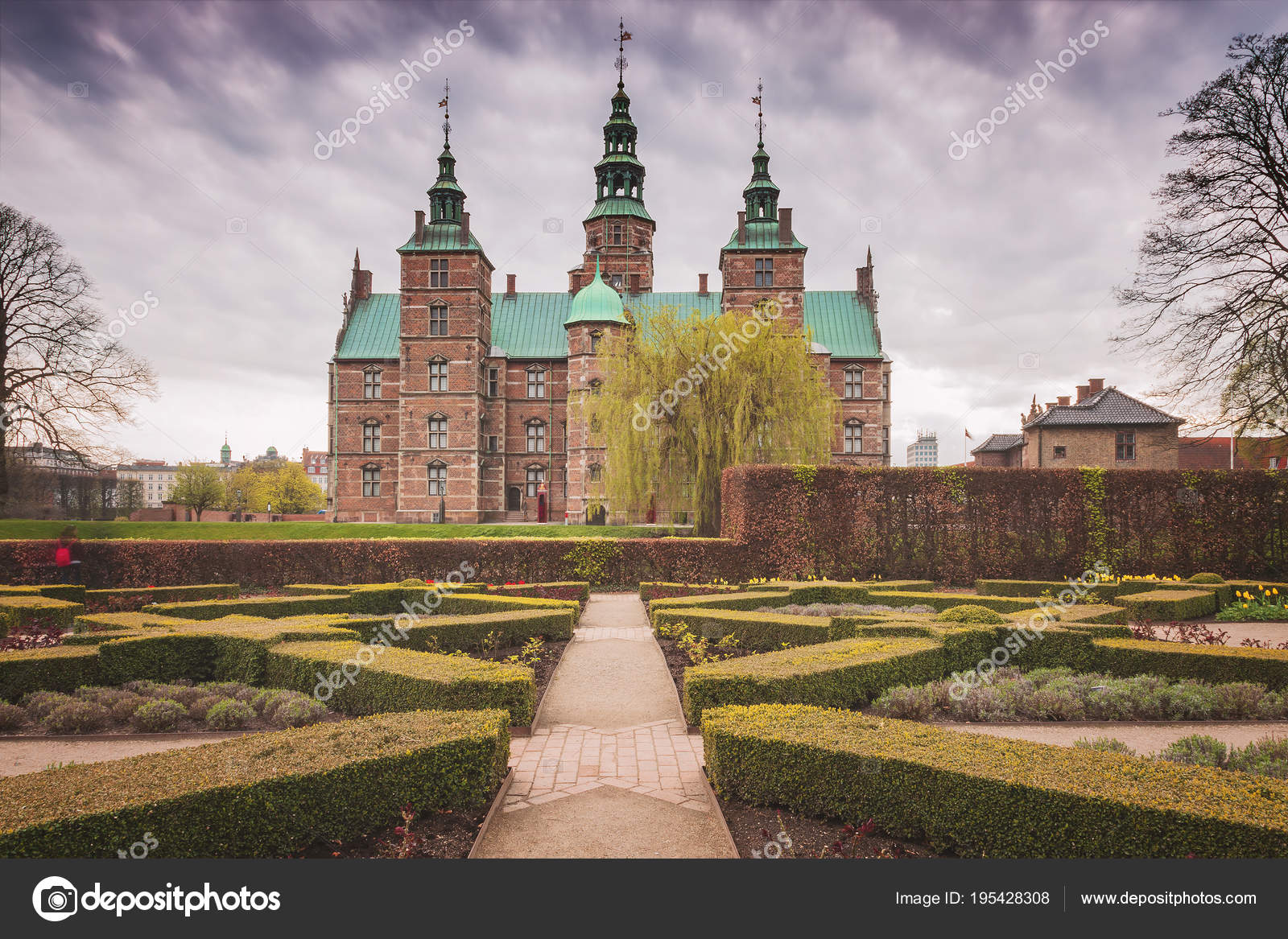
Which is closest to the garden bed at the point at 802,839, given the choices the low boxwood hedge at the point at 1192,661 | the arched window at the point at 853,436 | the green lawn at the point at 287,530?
the low boxwood hedge at the point at 1192,661

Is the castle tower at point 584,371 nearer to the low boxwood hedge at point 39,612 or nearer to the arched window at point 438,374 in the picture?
the arched window at point 438,374

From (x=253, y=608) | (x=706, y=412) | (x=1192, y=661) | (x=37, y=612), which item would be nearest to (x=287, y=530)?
(x=706, y=412)

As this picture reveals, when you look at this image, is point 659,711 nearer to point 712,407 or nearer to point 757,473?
point 757,473

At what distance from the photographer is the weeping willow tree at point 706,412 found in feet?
72.2

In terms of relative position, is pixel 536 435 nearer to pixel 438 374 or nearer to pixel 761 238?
A: pixel 438 374

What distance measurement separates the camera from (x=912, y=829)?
13.8 feet

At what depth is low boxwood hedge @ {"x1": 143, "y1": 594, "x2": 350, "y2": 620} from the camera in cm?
1155

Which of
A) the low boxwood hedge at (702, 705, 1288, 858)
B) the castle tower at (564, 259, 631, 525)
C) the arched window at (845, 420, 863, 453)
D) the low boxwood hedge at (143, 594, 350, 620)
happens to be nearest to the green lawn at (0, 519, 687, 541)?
the castle tower at (564, 259, 631, 525)

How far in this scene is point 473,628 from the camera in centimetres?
969

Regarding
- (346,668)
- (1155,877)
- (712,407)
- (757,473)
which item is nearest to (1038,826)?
(1155,877)

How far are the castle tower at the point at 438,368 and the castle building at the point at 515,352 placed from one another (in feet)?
0.21

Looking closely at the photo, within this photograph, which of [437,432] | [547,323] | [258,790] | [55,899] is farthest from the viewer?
[547,323]

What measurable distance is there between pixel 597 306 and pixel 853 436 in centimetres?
1619

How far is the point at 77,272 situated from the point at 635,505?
720 inches
